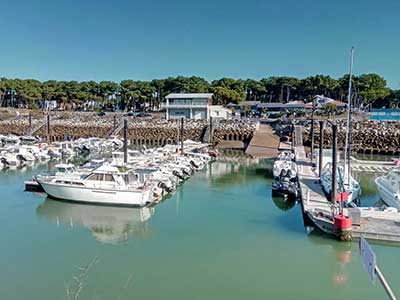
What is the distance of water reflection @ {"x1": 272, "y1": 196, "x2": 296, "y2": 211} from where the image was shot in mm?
21591

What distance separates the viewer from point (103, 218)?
1947 centimetres

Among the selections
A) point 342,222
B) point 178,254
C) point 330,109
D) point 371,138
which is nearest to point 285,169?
point 342,222

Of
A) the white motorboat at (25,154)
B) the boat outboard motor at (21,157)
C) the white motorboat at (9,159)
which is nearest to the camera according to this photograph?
the white motorboat at (9,159)

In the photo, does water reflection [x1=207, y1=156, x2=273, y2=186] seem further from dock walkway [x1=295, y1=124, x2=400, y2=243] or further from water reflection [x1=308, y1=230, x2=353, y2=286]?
water reflection [x1=308, y1=230, x2=353, y2=286]

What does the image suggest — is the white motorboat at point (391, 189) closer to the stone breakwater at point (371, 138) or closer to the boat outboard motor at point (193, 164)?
the boat outboard motor at point (193, 164)

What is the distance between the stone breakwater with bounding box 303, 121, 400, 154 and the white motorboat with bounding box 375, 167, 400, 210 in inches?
993

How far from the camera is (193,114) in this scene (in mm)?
67688

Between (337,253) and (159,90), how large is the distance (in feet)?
258

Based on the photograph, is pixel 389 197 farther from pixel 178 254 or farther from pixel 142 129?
pixel 142 129

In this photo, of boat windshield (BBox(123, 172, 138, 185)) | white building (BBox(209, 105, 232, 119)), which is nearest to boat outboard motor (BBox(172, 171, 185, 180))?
boat windshield (BBox(123, 172, 138, 185))

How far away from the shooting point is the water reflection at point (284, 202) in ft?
70.8

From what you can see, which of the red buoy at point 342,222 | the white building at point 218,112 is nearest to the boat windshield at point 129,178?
the red buoy at point 342,222

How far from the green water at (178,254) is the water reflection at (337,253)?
0.04m

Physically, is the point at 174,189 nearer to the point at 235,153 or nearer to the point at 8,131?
the point at 235,153
